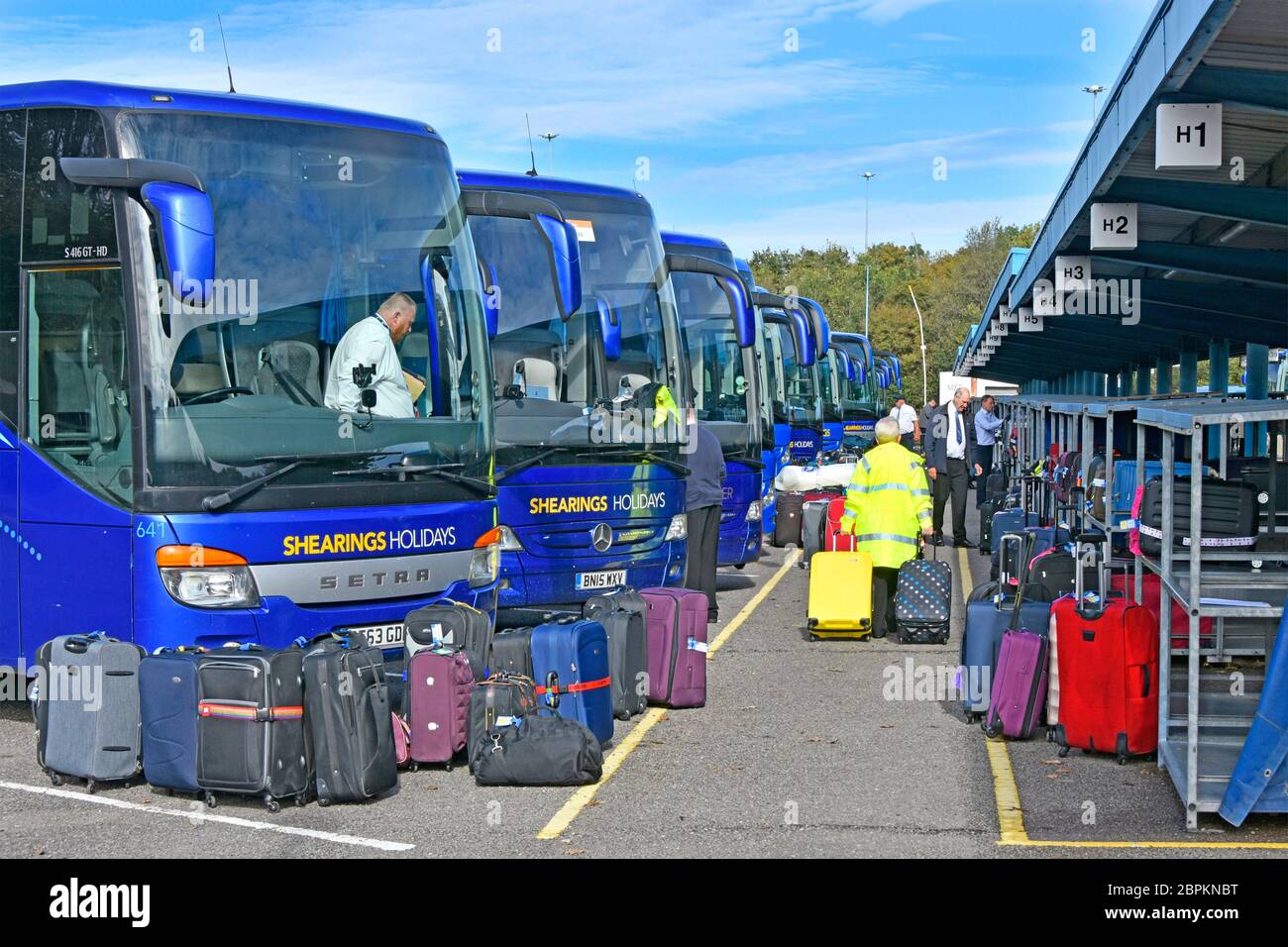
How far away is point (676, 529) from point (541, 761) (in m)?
5.27

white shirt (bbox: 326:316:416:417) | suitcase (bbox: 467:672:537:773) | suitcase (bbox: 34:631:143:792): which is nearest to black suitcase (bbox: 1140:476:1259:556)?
suitcase (bbox: 467:672:537:773)

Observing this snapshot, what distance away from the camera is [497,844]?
704 centimetres

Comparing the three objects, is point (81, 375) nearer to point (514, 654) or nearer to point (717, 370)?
point (514, 654)

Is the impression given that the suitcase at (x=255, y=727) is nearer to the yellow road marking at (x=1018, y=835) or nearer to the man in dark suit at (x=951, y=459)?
the yellow road marking at (x=1018, y=835)

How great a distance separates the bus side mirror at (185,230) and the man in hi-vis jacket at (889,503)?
20.9ft

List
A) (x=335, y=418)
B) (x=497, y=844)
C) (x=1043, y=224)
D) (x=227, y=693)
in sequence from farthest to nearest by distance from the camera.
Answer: (x=1043, y=224) < (x=335, y=418) < (x=227, y=693) < (x=497, y=844)

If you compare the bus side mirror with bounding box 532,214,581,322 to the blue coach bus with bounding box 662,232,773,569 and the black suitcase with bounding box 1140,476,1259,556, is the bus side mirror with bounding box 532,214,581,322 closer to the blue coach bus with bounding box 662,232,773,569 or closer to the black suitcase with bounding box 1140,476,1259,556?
the black suitcase with bounding box 1140,476,1259,556

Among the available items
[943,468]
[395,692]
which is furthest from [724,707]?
[943,468]

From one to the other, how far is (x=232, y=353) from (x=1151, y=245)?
34.2 ft

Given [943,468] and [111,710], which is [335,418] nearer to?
[111,710]

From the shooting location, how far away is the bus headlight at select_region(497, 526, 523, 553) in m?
12.0

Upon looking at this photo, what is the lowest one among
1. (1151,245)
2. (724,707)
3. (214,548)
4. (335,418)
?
(724,707)

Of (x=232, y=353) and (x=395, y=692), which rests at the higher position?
(x=232, y=353)

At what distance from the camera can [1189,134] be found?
34.1 feet
